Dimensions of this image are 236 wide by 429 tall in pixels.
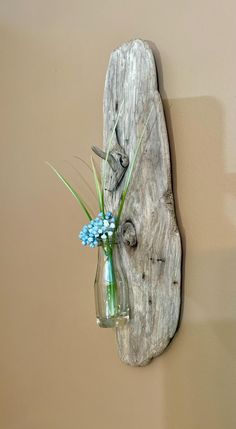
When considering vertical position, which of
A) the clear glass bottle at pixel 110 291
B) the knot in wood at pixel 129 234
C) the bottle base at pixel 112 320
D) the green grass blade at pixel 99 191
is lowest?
the bottle base at pixel 112 320

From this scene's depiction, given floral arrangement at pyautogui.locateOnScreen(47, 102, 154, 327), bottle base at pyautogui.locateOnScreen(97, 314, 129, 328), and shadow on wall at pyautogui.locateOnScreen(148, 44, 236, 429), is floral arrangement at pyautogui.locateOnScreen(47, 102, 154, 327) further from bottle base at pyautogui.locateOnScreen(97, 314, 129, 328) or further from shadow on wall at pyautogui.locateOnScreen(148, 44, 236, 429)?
shadow on wall at pyautogui.locateOnScreen(148, 44, 236, 429)

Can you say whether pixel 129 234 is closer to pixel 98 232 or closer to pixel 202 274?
pixel 98 232

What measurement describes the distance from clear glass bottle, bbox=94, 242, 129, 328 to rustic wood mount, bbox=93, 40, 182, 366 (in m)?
0.02

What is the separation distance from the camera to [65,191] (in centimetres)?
120

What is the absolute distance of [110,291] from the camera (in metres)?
0.96

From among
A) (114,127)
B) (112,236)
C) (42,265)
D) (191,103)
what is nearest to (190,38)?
(191,103)

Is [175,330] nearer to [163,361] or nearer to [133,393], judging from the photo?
[163,361]

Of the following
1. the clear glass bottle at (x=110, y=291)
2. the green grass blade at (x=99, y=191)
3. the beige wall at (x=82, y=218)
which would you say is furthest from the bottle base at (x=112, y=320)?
the green grass blade at (x=99, y=191)

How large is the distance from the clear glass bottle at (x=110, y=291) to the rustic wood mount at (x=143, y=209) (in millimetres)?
18

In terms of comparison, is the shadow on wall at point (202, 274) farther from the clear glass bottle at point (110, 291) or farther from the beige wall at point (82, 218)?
the clear glass bottle at point (110, 291)

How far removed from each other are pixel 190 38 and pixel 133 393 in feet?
2.46

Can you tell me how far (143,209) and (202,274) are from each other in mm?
177

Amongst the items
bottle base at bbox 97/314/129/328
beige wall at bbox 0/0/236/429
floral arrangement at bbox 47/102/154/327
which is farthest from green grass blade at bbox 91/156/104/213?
bottle base at bbox 97/314/129/328

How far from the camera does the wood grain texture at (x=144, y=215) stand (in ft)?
2.99
